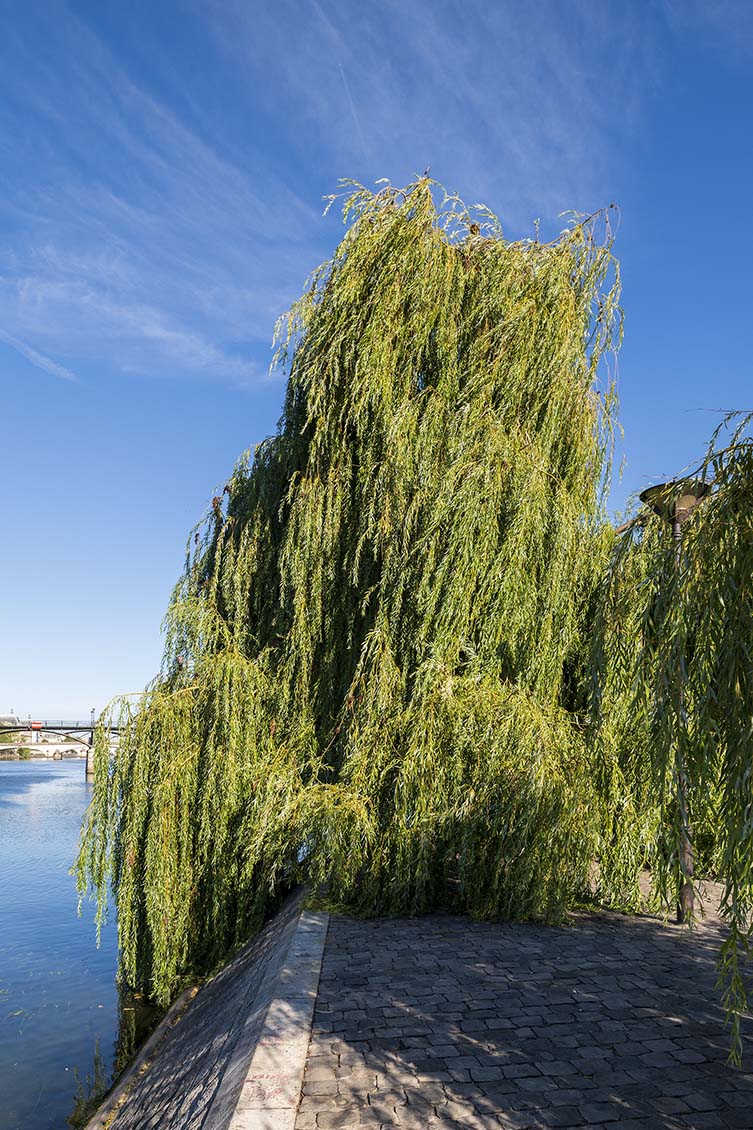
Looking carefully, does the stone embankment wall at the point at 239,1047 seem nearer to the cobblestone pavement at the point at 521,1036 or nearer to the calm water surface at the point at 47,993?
the cobblestone pavement at the point at 521,1036

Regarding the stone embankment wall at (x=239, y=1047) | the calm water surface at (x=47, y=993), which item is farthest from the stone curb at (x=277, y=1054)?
the calm water surface at (x=47, y=993)

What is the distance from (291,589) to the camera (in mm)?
10805

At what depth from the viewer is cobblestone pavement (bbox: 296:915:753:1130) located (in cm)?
432

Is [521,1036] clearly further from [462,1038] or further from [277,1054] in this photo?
[277,1054]

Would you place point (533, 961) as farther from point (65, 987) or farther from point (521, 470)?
point (65, 987)

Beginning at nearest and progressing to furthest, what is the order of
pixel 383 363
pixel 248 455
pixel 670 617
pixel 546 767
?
pixel 670 617
pixel 546 767
pixel 383 363
pixel 248 455

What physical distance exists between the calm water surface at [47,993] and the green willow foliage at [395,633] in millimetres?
1592

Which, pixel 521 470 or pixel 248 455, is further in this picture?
pixel 248 455

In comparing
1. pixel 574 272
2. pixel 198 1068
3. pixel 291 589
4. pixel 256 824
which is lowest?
pixel 198 1068

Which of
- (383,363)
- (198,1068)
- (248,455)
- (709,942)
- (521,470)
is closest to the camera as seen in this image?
(198,1068)

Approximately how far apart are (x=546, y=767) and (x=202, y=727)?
13.9ft

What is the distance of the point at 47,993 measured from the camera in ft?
42.5

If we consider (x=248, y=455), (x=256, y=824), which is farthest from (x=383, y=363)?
(x=256, y=824)

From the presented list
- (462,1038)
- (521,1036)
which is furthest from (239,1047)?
(521,1036)
